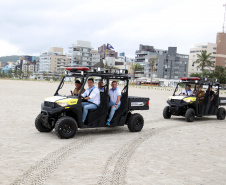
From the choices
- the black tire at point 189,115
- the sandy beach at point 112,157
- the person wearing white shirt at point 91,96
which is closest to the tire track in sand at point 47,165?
the sandy beach at point 112,157

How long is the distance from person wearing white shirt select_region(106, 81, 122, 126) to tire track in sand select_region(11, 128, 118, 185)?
1.47 m

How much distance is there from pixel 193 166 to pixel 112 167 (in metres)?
1.71

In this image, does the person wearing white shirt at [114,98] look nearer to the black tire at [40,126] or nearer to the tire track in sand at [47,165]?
the tire track in sand at [47,165]

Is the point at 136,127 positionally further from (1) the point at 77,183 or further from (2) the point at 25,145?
(1) the point at 77,183

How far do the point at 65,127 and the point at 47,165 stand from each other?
2506mm

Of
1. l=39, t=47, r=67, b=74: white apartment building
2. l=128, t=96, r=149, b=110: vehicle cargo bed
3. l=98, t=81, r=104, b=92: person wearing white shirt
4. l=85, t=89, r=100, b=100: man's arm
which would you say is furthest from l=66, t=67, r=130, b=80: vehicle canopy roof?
l=39, t=47, r=67, b=74: white apartment building

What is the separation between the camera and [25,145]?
24.3ft

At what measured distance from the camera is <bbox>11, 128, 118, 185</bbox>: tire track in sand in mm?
4946

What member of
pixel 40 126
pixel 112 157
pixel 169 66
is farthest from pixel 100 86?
pixel 169 66

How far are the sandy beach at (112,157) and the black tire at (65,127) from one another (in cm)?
16

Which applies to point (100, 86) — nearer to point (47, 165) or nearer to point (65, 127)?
point (65, 127)

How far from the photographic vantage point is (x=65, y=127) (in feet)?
27.0

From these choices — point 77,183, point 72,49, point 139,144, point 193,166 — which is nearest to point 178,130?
point 139,144

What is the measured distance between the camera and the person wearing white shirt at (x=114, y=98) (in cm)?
924
